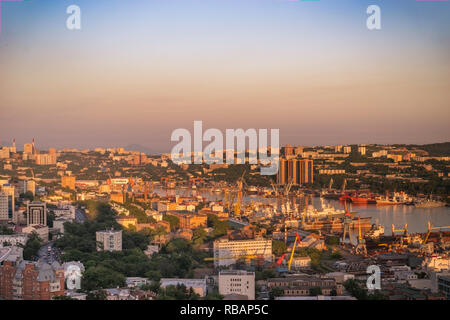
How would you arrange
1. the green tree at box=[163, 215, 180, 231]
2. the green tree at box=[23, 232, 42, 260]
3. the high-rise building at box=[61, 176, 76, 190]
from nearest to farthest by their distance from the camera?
1. the green tree at box=[23, 232, 42, 260]
2. the green tree at box=[163, 215, 180, 231]
3. the high-rise building at box=[61, 176, 76, 190]

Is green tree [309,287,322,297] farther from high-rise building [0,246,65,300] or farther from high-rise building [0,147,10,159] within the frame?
high-rise building [0,147,10,159]

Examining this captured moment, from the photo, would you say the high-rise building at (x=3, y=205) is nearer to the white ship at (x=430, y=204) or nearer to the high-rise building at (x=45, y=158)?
the high-rise building at (x=45, y=158)

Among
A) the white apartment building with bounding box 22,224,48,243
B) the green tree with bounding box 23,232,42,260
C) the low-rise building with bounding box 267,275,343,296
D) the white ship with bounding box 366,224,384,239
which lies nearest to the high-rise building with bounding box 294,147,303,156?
the white ship with bounding box 366,224,384,239

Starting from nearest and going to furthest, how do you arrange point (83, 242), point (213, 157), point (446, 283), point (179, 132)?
1. point (446, 283)
2. point (83, 242)
3. point (179, 132)
4. point (213, 157)

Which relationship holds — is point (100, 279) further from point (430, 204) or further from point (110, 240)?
point (430, 204)

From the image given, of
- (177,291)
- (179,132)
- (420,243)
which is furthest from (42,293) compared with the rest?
(420,243)

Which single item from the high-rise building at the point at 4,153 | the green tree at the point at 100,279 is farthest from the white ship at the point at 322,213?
the green tree at the point at 100,279
